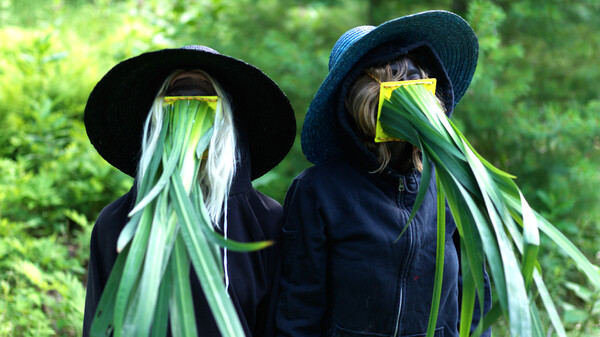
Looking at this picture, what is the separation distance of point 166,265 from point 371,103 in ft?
2.80

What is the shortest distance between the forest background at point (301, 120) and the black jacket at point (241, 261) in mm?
969

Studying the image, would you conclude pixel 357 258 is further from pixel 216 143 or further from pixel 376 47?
pixel 376 47

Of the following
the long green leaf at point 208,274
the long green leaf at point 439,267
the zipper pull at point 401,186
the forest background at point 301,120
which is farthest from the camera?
the forest background at point 301,120

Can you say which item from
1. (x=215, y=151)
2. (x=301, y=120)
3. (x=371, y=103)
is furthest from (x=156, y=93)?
(x=301, y=120)

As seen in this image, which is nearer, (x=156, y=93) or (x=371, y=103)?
(x=371, y=103)

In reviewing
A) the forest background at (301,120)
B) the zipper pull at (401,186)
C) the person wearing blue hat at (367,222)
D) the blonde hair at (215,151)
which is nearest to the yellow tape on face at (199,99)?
the blonde hair at (215,151)

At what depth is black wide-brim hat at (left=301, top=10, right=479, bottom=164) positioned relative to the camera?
1913 millimetres

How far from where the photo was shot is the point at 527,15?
3750mm

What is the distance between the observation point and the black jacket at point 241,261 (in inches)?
76.1

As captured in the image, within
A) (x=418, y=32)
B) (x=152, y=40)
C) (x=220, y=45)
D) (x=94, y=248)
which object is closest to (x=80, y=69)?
(x=152, y=40)

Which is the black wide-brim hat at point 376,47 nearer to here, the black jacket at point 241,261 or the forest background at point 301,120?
the black jacket at point 241,261

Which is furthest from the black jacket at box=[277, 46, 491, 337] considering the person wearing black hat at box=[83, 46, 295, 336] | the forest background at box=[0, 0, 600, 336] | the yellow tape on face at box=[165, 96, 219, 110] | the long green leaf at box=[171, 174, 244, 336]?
the forest background at box=[0, 0, 600, 336]

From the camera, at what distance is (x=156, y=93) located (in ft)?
6.81

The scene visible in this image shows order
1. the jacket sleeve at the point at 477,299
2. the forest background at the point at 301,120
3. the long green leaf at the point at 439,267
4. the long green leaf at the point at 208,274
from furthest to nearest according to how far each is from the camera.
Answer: the forest background at the point at 301,120, the jacket sleeve at the point at 477,299, the long green leaf at the point at 439,267, the long green leaf at the point at 208,274
